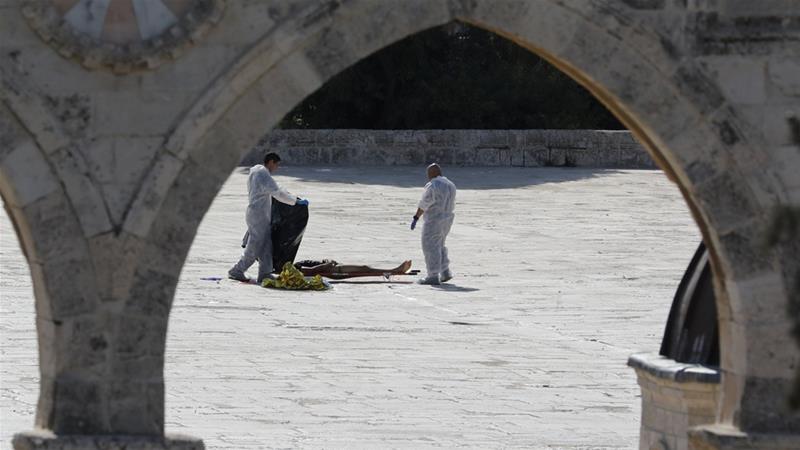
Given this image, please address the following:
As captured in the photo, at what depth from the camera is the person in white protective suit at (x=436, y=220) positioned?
19.9 meters

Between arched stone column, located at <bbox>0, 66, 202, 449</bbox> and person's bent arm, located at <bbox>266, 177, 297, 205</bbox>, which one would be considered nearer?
arched stone column, located at <bbox>0, 66, 202, 449</bbox>

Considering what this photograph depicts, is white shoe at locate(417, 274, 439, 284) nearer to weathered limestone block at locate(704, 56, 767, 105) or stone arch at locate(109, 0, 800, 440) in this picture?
stone arch at locate(109, 0, 800, 440)

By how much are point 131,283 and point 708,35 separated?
8.27ft

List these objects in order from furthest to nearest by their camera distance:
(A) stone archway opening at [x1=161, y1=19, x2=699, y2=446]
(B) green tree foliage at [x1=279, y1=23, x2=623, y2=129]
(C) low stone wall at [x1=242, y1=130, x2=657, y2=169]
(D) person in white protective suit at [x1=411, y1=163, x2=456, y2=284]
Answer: (B) green tree foliage at [x1=279, y1=23, x2=623, y2=129], (C) low stone wall at [x1=242, y1=130, x2=657, y2=169], (D) person in white protective suit at [x1=411, y1=163, x2=456, y2=284], (A) stone archway opening at [x1=161, y1=19, x2=699, y2=446]

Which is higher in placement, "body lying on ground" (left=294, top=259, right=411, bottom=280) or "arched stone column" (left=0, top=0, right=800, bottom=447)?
"arched stone column" (left=0, top=0, right=800, bottom=447)

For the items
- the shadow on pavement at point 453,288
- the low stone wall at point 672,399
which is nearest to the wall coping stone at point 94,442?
the low stone wall at point 672,399

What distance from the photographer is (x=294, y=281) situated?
1948cm

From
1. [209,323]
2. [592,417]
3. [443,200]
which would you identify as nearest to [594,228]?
[443,200]

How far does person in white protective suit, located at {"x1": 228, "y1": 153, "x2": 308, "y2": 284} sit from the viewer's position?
19500mm

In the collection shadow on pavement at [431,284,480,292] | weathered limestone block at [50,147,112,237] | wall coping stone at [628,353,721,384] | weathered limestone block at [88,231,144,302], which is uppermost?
weathered limestone block at [50,147,112,237]

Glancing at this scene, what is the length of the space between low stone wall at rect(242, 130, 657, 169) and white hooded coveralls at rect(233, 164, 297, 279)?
456 inches

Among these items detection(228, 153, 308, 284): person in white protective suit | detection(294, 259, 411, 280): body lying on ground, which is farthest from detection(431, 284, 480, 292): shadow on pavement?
detection(228, 153, 308, 284): person in white protective suit

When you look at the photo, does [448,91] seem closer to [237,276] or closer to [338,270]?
[338,270]

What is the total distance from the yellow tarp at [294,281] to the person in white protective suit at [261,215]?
1.06ft
